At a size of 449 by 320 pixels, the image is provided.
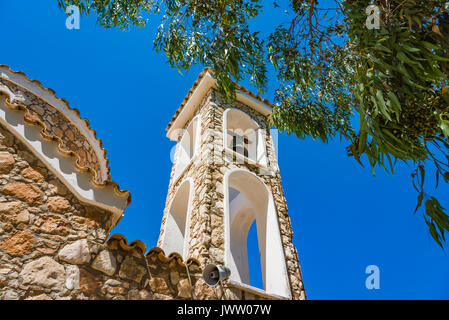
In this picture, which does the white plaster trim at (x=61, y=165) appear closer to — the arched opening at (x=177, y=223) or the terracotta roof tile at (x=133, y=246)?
the terracotta roof tile at (x=133, y=246)

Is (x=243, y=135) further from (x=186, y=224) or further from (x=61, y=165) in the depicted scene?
(x=61, y=165)

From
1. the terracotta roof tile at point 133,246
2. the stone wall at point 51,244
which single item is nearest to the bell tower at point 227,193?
the terracotta roof tile at point 133,246

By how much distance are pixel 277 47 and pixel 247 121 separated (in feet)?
10.6

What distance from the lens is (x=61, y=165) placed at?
2.66 m

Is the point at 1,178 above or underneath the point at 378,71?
underneath

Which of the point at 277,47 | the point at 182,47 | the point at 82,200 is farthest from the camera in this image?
the point at 277,47

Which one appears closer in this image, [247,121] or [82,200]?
[82,200]

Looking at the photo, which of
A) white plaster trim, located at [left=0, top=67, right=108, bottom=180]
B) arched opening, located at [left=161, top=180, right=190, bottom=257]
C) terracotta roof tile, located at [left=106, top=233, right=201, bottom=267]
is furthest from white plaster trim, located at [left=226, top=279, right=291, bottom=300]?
white plaster trim, located at [left=0, top=67, right=108, bottom=180]

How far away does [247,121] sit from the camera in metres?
7.60

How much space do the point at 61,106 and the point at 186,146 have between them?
3690mm

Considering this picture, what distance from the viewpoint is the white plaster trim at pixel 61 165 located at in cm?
260
